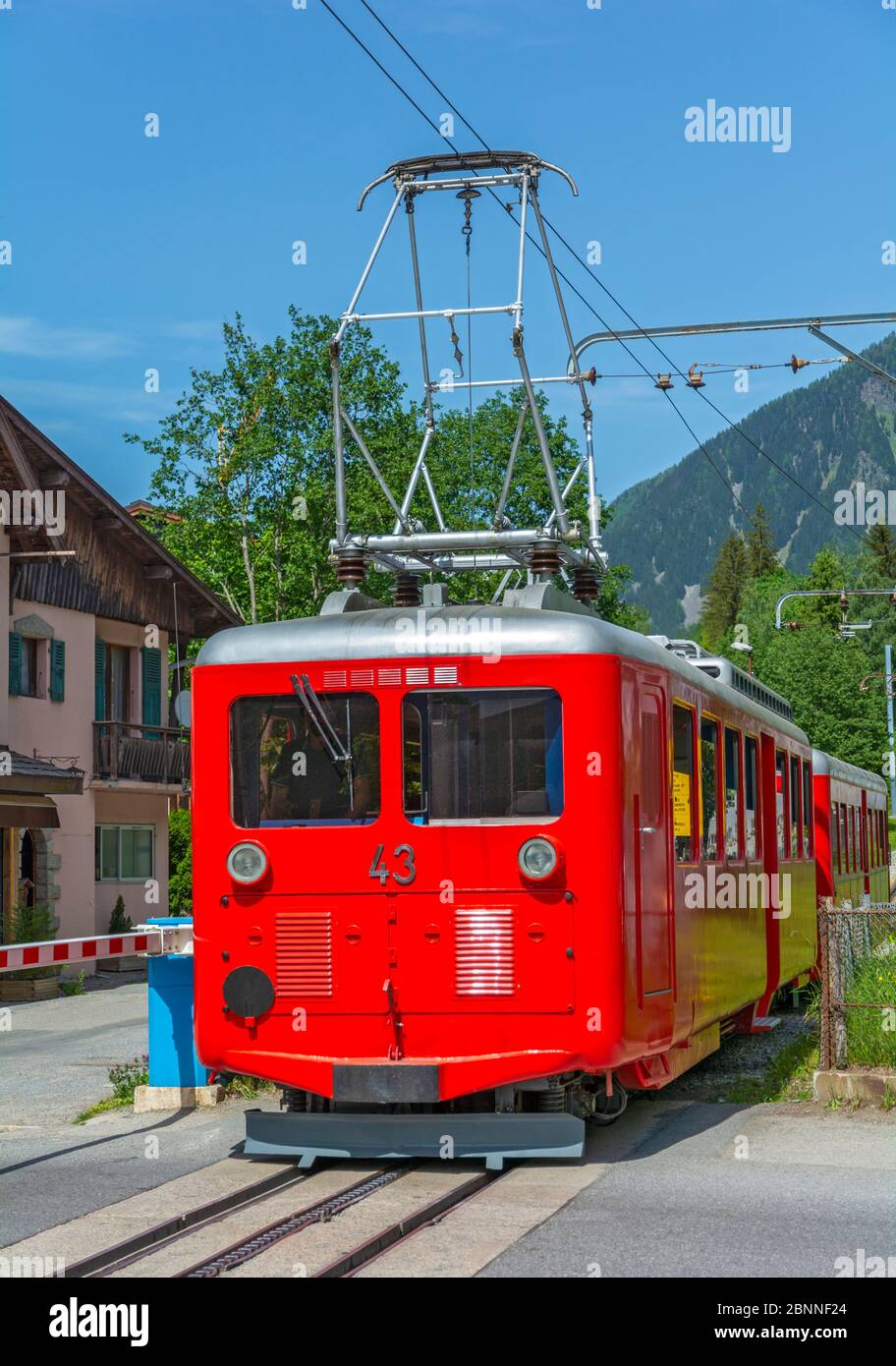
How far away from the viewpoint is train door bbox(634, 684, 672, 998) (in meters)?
9.79

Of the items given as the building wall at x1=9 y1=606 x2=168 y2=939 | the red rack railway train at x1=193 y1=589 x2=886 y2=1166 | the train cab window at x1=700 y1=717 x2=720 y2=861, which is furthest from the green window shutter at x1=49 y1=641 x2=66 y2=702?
the red rack railway train at x1=193 y1=589 x2=886 y2=1166

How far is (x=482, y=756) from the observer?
→ 9.61m

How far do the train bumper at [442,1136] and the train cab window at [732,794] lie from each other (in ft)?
12.0

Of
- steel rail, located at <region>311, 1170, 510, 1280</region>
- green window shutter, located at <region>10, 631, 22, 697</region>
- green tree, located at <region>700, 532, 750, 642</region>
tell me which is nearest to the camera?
steel rail, located at <region>311, 1170, 510, 1280</region>

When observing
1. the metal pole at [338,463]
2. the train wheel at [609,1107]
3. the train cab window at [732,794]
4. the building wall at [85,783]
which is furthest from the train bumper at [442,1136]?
the building wall at [85,783]

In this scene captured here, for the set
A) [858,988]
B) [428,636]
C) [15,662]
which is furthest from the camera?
[15,662]

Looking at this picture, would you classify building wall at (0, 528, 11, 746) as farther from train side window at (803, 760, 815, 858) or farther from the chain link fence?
the chain link fence

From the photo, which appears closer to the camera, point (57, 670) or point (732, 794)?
point (732, 794)

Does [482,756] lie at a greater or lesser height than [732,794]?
greater

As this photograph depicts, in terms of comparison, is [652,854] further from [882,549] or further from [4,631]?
[882,549]

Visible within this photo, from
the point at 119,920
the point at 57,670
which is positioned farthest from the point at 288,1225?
the point at 119,920

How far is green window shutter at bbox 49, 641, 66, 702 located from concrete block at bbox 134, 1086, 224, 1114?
1981 centimetres

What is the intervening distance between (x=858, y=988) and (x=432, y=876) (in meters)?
4.18
